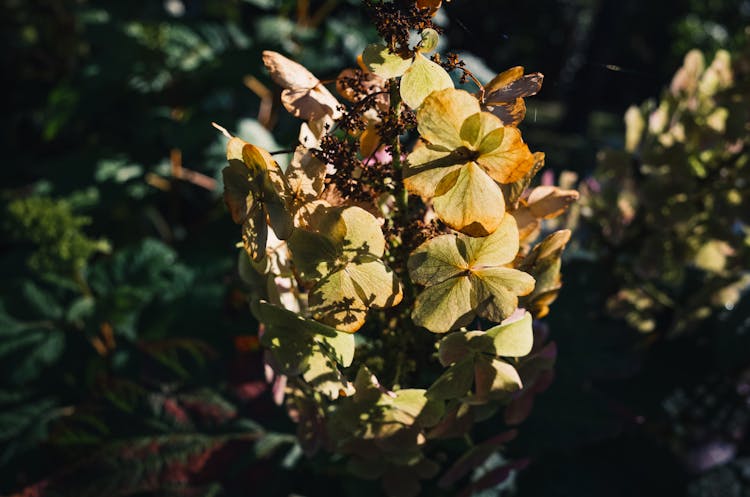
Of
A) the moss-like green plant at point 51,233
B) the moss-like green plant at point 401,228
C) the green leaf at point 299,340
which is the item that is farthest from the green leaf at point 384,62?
the moss-like green plant at point 51,233

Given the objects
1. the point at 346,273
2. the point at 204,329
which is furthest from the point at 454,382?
the point at 204,329

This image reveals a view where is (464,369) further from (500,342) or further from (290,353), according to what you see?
(290,353)

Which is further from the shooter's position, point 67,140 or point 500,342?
point 67,140

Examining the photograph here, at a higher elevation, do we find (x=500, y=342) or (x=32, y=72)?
(x=500, y=342)

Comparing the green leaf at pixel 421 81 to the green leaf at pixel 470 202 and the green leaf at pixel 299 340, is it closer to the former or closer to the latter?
the green leaf at pixel 470 202

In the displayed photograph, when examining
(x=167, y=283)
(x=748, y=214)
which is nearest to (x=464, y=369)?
(x=748, y=214)

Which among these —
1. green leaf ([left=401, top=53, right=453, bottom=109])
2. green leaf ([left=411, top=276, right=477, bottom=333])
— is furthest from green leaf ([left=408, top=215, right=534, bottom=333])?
green leaf ([left=401, top=53, right=453, bottom=109])

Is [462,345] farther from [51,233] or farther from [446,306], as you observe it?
[51,233]

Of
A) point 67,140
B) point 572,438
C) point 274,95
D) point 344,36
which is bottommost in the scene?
point 67,140
